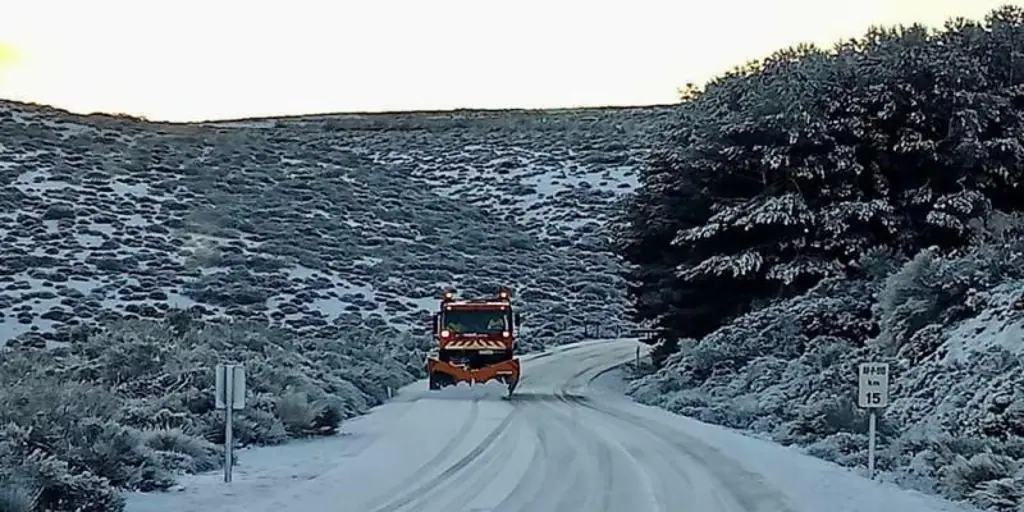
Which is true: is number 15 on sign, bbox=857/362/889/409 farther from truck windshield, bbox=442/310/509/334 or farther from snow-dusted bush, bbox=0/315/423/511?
truck windshield, bbox=442/310/509/334

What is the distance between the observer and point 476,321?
33688 millimetres

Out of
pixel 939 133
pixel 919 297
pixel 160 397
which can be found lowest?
pixel 160 397

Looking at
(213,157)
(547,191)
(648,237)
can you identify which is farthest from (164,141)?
(648,237)

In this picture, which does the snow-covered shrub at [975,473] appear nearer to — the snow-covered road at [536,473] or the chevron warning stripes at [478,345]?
the snow-covered road at [536,473]

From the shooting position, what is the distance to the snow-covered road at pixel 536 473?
45.0 feet

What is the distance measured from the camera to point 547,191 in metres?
83.8

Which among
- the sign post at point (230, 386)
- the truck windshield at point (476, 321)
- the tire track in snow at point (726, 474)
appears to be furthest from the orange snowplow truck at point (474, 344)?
the sign post at point (230, 386)

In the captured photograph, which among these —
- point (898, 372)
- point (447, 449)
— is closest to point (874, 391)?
point (447, 449)

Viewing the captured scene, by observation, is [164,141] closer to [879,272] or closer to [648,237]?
[648,237]

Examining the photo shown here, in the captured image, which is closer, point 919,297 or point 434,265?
point 919,297

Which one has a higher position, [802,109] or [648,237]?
[802,109]

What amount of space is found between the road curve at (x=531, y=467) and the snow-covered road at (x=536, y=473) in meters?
0.02

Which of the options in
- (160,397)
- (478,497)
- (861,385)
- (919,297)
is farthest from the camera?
(919,297)

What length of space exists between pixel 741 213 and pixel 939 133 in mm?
5454
